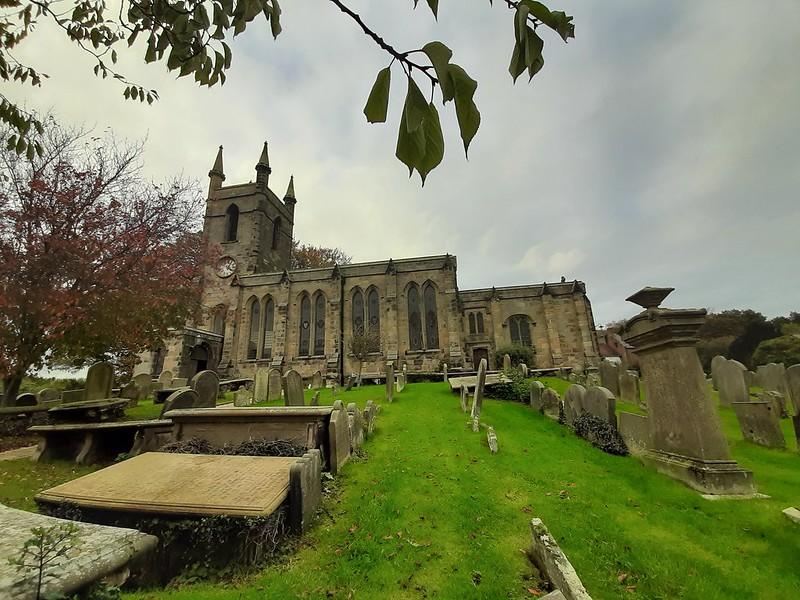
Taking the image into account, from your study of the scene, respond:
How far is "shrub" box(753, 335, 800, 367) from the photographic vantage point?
56.0ft

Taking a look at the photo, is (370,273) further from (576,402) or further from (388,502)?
(388,502)

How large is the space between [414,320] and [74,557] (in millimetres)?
22270

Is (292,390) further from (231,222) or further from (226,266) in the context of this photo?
(231,222)

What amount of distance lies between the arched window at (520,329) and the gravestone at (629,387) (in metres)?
12.7

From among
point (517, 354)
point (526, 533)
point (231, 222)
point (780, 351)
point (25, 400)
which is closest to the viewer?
point (526, 533)

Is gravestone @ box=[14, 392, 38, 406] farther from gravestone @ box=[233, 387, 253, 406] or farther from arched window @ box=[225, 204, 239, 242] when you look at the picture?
arched window @ box=[225, 204, 239, 242]

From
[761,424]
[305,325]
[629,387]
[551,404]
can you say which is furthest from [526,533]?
[305,325]

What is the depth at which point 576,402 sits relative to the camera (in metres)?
7.84

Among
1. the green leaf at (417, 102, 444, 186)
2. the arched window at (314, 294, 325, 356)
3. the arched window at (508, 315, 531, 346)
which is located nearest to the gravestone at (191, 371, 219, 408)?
the green leaf at (417, 102, 444, 186)

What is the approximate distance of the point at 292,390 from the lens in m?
9.17

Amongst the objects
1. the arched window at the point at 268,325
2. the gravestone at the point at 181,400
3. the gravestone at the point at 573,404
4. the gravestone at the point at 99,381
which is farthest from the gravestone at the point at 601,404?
the arched window at the point at 268,325

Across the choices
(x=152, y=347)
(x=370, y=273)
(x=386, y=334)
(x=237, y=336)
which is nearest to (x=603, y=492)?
(x=152, y=347)

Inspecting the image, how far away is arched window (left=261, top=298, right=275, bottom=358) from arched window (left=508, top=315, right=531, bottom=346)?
641 inches

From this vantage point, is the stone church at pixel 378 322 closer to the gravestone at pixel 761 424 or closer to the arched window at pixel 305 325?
the arched window at pixel 305 325
